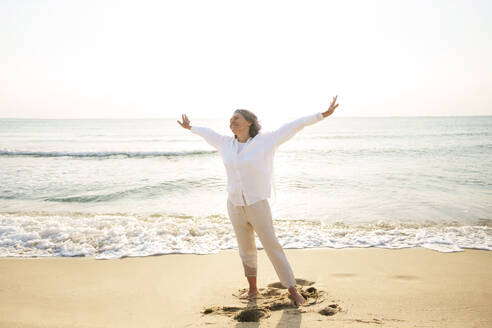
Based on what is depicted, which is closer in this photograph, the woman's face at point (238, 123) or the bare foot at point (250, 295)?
the woman's face at point (238, 123)

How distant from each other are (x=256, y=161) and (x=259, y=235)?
77 centimetres

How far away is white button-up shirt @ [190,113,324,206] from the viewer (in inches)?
137

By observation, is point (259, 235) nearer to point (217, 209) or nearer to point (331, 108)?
point (331, 108)

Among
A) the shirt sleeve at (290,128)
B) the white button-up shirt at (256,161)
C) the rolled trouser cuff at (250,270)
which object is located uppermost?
the shirt sleeve at (290,128)

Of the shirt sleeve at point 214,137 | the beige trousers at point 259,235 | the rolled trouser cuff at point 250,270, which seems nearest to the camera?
the beige trousers at point 259,235

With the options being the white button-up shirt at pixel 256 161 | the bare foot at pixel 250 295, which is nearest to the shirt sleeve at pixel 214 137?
the white button-up shirt at pixel 256 161

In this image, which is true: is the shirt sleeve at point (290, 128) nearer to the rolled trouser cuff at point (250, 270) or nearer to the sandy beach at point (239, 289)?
the rolled trouser cuff at point (250, 270)

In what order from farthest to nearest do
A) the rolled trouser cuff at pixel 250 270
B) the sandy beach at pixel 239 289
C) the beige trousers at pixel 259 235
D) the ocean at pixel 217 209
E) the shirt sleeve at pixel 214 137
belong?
the ocean at pixel 217 209, the rolled trouser cuff at pixel 250 270, the shirt sleeve at pixel 214 137, the beige trousers at pixel 259 235, the sandy beach at pixel 239 289

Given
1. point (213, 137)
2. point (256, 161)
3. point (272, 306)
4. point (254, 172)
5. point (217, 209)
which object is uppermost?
point (213, 137)

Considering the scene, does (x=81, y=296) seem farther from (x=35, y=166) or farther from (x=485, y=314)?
(x=35, y=166)

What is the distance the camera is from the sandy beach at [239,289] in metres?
3.44

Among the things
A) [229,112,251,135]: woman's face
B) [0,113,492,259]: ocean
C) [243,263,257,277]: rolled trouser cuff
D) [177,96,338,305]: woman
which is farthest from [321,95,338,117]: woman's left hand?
[0,113,492,259]: ocean

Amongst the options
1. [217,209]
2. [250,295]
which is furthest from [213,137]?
[217,209]

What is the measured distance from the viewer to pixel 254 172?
3.51 m
